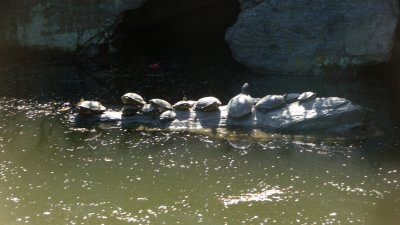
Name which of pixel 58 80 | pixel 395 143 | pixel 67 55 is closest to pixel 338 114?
pixel 395 143

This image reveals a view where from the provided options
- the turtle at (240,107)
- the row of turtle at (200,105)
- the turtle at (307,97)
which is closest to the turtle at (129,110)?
the row of turtle at (200,105)

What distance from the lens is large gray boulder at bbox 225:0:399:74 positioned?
9148mm

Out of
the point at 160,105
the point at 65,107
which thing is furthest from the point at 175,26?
the point at 160,105

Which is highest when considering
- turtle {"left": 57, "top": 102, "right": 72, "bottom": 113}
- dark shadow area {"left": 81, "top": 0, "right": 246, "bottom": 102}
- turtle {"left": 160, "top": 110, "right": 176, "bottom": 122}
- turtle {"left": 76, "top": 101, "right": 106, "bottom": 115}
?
dark shadow area {"left": 81, "top": 0, "right": 246, "bottom": 102}

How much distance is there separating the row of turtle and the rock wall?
3275 mm

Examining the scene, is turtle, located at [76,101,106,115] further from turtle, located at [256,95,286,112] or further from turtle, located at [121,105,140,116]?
turtle, located at [256,95,286,112]

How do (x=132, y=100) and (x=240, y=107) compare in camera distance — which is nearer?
(x=240, y=107)

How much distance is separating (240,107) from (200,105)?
552mm

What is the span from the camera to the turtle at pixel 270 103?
738cm

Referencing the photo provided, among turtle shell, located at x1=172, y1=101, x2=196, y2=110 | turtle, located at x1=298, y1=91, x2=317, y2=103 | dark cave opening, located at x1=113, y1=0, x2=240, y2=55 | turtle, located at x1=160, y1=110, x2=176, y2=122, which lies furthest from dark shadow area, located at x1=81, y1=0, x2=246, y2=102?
turtle, located at x1=298, y1=91, x2=317, y2=103

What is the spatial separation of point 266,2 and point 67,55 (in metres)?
3.90

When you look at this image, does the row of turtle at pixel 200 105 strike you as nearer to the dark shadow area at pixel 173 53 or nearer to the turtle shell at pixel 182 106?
the turtle shell at pixel 182 106

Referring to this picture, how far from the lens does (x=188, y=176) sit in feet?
19.8

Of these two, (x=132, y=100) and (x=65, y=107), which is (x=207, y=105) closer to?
(x=132, y=100)
